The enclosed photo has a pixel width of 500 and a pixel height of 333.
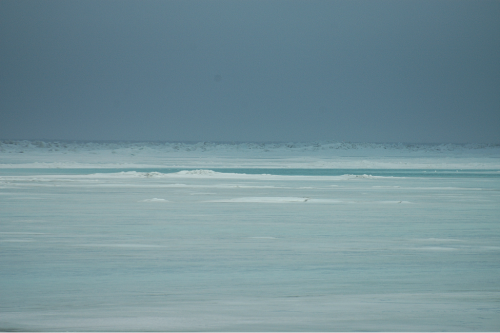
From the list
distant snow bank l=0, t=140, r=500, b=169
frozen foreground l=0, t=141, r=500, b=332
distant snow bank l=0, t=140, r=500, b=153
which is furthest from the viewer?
distant snow bank l=0, t=140, r=500, b=153

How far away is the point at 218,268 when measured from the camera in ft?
24.2

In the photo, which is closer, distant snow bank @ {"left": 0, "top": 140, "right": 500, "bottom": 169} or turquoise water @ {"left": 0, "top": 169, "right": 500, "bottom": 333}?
turquoise water @ {"left": 0, "top": 169, "right": 500, "bottom": 333}

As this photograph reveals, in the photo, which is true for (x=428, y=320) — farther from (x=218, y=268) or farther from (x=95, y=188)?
(x=95, y=188)

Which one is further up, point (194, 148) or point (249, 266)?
point (194, 148)

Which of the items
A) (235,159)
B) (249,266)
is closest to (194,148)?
(235,159)

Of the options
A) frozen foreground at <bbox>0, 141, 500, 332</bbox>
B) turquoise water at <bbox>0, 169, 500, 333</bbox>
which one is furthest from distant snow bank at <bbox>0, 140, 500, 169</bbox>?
frozen foreground at <bbox>0, 141, 500, 332</bbox>

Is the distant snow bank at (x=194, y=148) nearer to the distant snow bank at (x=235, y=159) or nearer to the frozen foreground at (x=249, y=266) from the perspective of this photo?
the distant snow bank at (x=235, y=159)

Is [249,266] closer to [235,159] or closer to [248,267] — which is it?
[248,267]

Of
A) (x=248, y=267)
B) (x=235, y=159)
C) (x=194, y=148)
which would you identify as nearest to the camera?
(x=248, y=267)

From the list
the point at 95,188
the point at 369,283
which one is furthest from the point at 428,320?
the point at 95,188

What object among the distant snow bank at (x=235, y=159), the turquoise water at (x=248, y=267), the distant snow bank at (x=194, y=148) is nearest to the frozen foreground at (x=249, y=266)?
the turquoise water at (x=248, y=267)

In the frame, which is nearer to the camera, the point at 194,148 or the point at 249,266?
the point at 249,266

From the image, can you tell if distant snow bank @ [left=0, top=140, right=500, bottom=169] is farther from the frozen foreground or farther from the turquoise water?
the frozen foreground

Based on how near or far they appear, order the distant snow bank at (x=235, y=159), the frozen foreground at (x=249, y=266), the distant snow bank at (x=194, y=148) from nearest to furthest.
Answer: the frozen foreground at (x=249, y=266) < the distant snow bank at (x=235, y=159) < the distant snow bank at (x=194, y=148)
